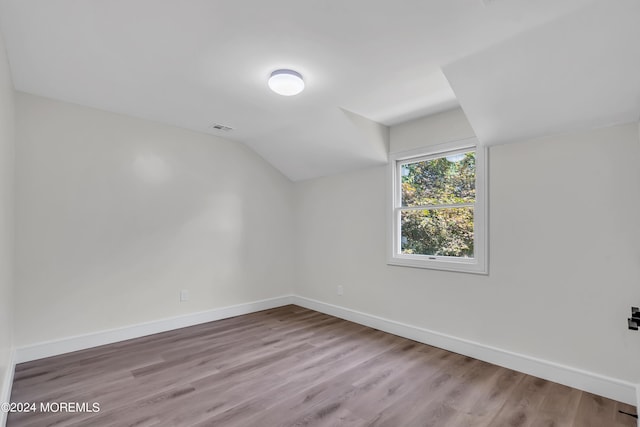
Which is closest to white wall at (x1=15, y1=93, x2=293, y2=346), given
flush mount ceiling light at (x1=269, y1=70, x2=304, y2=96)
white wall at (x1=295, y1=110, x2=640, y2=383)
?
flush mount ceiling light at (x1=269, y1=70, x2=304, y2=96)

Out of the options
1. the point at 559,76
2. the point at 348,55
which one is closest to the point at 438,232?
the point at 559,76

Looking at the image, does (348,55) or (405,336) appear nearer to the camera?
(348,55)

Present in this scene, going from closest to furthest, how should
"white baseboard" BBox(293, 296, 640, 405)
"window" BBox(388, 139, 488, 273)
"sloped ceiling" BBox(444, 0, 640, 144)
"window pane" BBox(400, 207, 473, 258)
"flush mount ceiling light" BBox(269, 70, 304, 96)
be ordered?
"sloped ceiling" BBox(444, 0, 640, 144), "white baseboard" BBox(293, 296, 640, 405), "flush mount ceiling light" BBox(269, 70, 304, 96), "window" BBox(388, 139, 488, 273), "window pane" BBox(400, 207, 473, 258)

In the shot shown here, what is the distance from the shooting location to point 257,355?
2951 millimetres

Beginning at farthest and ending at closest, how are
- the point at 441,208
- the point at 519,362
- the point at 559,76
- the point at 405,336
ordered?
the point at 405,336
the point at 441,208
the point at 519,362
the point at 559,76

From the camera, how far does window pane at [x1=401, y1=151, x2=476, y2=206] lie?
3.07 metres

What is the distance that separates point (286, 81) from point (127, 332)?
308 centimetres

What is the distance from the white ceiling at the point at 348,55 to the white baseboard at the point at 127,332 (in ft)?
7.63

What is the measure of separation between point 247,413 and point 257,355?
36.7 inches

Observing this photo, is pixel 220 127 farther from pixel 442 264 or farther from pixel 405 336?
pixel 405 336

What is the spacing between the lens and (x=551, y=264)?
2482 millimetres

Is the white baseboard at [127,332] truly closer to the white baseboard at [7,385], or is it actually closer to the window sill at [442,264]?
the white baseboard at [7,385]

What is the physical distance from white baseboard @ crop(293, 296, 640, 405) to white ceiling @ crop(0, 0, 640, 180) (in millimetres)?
1887

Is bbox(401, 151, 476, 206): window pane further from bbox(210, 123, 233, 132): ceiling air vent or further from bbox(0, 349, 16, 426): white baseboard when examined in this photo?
bbox(0, 349, 16, 426): white baseboard
